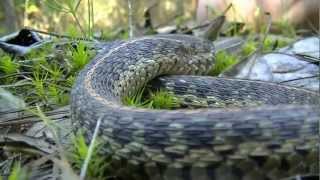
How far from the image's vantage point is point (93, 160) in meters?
2.35

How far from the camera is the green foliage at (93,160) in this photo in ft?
7.65

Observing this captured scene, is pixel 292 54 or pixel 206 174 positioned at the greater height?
pixel 292 54

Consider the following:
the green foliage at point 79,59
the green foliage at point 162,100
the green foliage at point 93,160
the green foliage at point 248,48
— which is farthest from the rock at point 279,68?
the green foliage at point 93,160

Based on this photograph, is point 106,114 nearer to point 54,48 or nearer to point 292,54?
point 54,48

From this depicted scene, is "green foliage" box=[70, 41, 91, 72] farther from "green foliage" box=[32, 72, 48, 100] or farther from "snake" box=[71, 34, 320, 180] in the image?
"snake" box=[71, 34, 320, 180]

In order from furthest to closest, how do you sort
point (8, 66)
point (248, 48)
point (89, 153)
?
1. point (248, 48)
2. point (8, 66)
3. point (89, 153)

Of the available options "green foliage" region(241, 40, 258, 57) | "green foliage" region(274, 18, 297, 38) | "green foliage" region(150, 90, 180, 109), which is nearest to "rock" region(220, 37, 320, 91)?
"green foliage" region(241, 40, 258, 57)

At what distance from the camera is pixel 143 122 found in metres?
2.34

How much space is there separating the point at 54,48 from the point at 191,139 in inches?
88.5

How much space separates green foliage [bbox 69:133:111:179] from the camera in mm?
2332

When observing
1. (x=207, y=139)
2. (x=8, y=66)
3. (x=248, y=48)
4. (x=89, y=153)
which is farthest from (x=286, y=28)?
(x=89, y=153)

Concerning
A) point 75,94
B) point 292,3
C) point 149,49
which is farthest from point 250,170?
point 292,3

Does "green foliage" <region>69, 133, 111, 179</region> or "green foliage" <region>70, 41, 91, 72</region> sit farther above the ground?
"green foliage" <region>70, 41, 91, 72</region>

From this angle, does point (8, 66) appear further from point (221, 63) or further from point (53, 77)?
point (221, 63)
